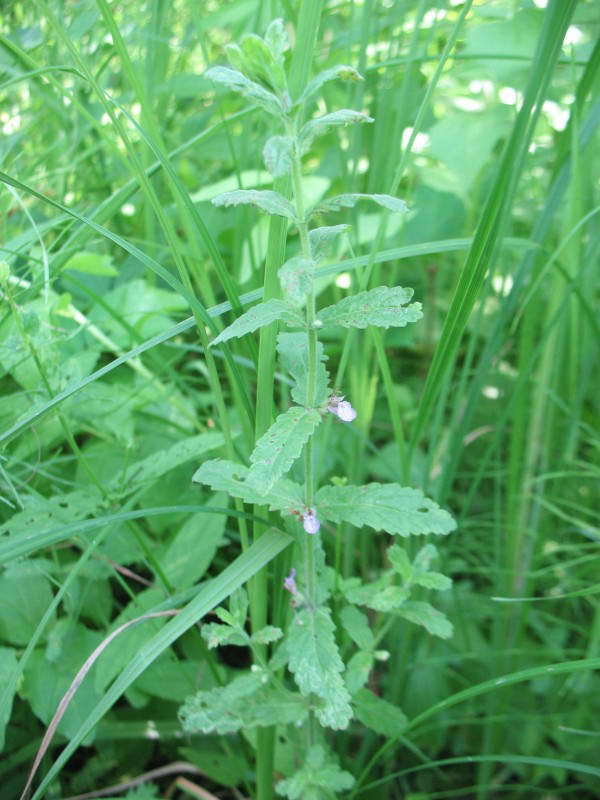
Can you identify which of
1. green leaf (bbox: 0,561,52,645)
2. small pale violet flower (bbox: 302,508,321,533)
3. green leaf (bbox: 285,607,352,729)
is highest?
small pale violet flower (bbox: 302,508,321,533)

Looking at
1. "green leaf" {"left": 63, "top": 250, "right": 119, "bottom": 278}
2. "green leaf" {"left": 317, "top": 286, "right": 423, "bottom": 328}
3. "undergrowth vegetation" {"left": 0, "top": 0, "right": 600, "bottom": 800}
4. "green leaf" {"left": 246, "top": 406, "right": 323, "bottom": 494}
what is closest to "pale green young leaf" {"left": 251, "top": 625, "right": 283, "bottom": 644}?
"undergrowth vegetation" {"left": 0, "top": 0, "right": 600, "bottom": 800}

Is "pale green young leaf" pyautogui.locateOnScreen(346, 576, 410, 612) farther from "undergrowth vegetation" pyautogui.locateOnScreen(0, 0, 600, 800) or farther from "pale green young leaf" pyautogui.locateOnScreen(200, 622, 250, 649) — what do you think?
"pale green young leaf" pyautogui.locateOnScreen(200, 622, 250, 649)

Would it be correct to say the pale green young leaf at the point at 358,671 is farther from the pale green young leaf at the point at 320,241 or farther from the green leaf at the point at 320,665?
the pale green young leaf at the point at 320,241

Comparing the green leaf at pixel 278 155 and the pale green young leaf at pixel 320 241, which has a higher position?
the green leaf at pixel 278 155

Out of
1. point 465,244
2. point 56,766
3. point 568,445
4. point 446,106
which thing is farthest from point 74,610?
point 446,106

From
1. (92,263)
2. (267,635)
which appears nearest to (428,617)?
(267,635)

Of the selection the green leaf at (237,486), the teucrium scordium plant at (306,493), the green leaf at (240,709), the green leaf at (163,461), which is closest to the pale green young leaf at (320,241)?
the teucrium scordium plant at (306,493)

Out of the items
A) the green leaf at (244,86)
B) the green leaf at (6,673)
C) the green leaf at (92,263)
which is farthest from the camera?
the green leaf at (92,263)

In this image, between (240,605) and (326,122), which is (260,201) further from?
(240,605)
